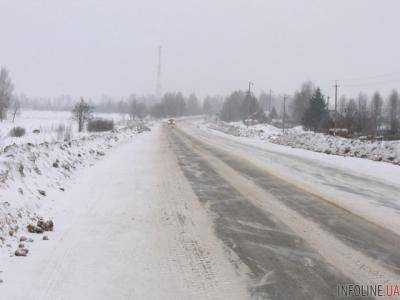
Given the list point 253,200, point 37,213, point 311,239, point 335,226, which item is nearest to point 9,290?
point 37,213

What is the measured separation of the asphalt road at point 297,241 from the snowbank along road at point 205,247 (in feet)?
0.05

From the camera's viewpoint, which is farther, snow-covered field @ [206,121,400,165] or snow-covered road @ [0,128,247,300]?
snow-covered field @ [206,121,400,165]

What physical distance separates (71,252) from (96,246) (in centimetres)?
39

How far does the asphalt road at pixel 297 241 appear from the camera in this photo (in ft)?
17.2

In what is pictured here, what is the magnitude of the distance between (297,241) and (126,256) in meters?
2.44

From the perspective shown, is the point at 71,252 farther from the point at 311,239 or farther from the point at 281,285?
the point at 311,239

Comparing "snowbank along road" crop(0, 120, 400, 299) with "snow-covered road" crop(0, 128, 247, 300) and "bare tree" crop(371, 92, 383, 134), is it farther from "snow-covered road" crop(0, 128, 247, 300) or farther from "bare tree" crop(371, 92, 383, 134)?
"bare tree" crop(371, 92, 383, 134)

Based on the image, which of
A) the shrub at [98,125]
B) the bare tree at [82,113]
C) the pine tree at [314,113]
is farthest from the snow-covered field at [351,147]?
the pine tree at [314,113]

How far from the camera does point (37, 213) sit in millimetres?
8445

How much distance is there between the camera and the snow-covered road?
16.4ft

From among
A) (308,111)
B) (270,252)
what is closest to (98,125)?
(308,111)

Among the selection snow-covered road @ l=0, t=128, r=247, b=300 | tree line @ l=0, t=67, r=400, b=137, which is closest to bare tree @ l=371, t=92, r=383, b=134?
tree line @ l=0, t=67, r=400, b=137

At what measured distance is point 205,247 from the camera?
21.4ft

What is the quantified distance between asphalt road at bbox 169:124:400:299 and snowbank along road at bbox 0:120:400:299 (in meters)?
0.02
